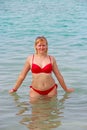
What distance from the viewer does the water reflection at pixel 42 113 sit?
6236 mm

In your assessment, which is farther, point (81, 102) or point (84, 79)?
point (84, 79)

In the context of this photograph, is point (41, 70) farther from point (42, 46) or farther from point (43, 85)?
point (42, 46)

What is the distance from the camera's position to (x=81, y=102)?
24.3 ft

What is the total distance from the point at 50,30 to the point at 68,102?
523 inches

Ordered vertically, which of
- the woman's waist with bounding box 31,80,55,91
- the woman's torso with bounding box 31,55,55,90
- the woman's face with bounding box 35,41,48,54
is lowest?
the woman's waist with bounding box 31,80,55,91

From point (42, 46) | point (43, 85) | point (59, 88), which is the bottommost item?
point (59, 88)

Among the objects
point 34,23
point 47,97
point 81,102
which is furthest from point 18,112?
point 34,23

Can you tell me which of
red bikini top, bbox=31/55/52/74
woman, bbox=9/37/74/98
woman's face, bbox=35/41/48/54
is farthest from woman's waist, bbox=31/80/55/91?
woman's face, bbox=35/41/48/54

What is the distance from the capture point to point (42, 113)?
269 inches

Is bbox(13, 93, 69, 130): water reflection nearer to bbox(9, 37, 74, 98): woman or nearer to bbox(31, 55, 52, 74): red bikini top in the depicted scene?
bbox(9, 37, 74, 98): woman

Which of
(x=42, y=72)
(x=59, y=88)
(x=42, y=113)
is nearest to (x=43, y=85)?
(x=42, y=72)

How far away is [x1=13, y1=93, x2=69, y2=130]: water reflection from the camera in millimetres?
6236

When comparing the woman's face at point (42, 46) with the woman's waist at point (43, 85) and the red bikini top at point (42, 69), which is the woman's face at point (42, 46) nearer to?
the red bikini top at point (42, 69)

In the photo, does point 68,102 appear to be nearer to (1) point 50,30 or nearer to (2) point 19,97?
(2) point 19,97
